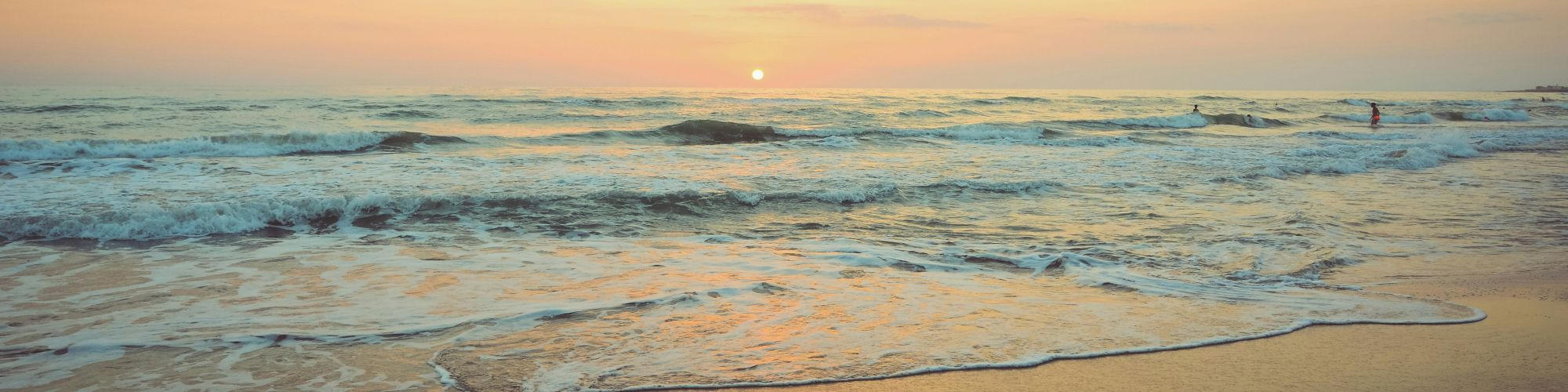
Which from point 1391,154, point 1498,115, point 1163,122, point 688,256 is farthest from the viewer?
point 1498,115

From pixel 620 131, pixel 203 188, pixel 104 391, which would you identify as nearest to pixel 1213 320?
pixel 104 391

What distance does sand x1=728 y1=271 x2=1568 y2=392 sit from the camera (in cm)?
389

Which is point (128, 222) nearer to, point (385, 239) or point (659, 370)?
point (385, 239)

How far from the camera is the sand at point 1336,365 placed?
3.89 meters

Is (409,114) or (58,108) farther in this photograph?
(409,114)

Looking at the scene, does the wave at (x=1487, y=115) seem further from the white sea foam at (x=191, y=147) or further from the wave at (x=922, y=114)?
the white sea foam at (x=191, y=147)

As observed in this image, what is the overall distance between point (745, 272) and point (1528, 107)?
214ft

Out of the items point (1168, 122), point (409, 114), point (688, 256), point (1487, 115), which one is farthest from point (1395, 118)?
point (688, 256)

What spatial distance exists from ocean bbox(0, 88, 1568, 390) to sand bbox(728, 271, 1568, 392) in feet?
0.48

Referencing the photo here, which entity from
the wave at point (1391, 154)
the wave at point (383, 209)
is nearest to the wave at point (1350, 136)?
the wave at point (1391, 154)

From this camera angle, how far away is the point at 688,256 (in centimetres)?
744

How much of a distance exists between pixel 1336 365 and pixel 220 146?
20441 mm

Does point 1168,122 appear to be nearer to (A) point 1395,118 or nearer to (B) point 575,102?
(A) point 1395,118

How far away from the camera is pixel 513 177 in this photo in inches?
523
